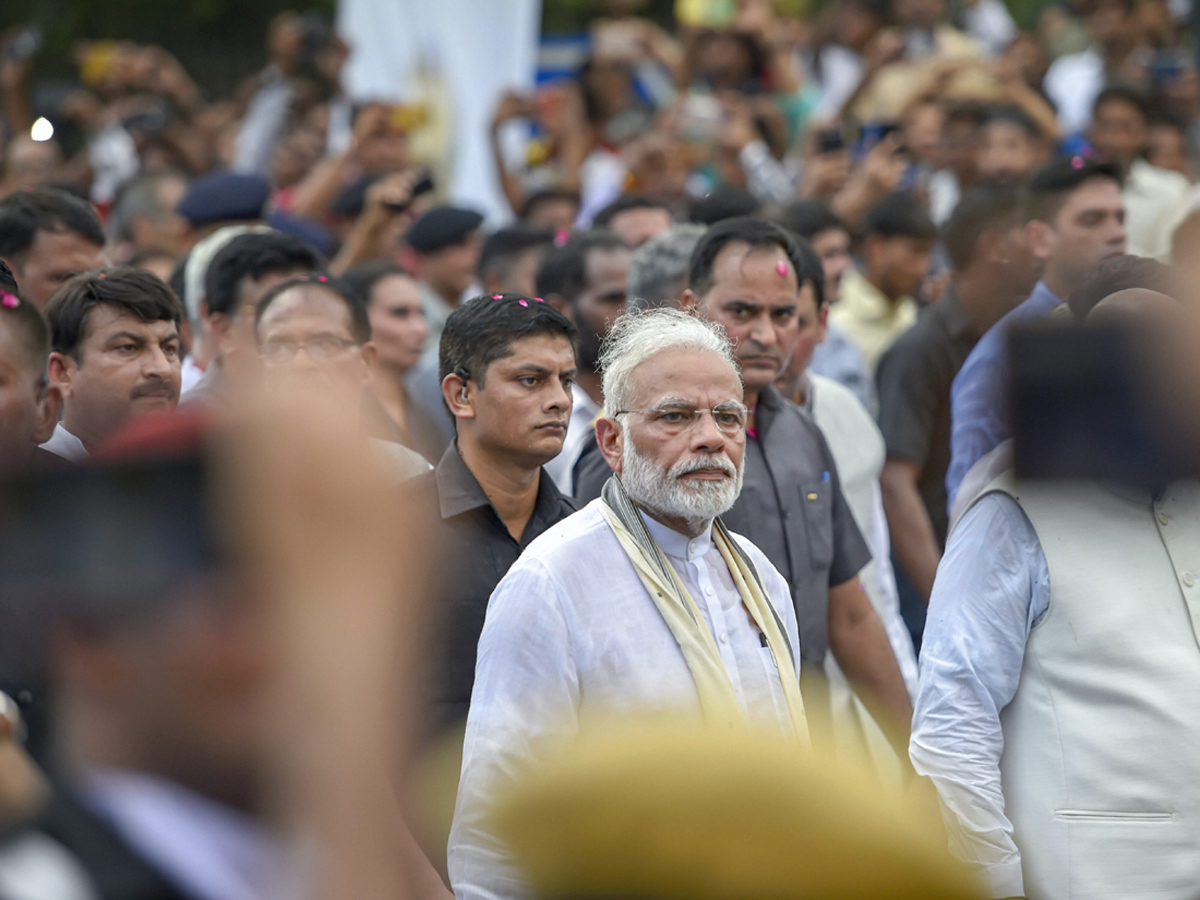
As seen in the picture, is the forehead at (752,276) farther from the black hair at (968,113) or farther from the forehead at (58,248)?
the black hair at (968,113)

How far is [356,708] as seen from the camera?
1115mm

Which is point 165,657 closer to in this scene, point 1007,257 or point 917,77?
point 1007,257

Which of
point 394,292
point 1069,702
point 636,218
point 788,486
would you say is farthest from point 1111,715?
point 636,218

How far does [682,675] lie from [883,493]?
108 inches

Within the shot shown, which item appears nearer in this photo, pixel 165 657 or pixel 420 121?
pixel 165 657

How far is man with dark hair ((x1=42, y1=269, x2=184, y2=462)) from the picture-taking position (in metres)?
3.99

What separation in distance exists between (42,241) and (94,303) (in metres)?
1.09

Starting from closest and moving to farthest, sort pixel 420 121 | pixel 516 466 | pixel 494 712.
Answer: pixel 494 712 < pixel 516 466 < pixel 420 121

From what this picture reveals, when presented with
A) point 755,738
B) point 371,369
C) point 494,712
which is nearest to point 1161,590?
point 494,712

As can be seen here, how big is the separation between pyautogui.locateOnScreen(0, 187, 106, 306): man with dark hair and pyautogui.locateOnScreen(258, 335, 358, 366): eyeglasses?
0.80 meters

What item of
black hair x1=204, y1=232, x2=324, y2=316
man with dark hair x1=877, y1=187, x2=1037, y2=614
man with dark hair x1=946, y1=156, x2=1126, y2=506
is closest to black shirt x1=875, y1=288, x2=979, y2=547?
man with dark hair x1=877, y1=187, x2=1037, y2=614

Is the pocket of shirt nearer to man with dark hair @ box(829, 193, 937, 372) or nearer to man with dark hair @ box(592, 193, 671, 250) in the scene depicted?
man with dark hair @ box(592, 193, 671, 250)

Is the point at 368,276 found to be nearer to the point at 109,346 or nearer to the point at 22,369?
the point at 109,346

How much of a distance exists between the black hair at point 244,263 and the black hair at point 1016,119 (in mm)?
4438
